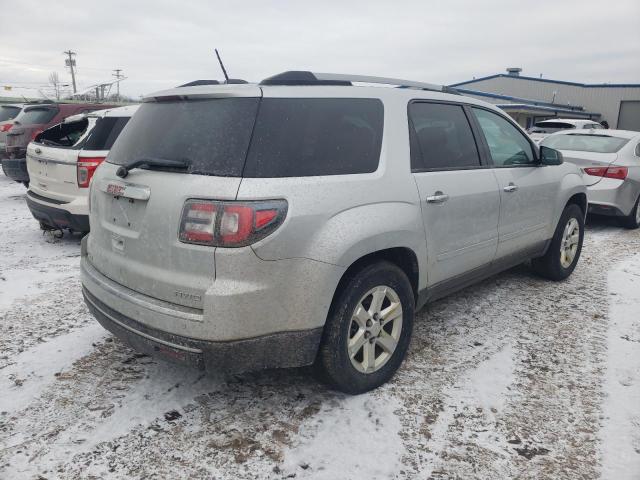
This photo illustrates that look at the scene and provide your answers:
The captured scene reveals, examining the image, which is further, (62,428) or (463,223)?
(463,223)

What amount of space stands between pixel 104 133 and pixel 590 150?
7.12 meters

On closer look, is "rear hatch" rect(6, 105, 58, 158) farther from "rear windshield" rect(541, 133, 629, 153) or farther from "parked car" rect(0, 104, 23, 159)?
"rear windshield" rect(541, 133, 629, 153)

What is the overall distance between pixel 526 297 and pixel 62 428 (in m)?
3.94

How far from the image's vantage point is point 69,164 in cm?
564

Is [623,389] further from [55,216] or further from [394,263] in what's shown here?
[55,216]

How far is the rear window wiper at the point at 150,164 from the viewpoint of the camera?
99.0 inches

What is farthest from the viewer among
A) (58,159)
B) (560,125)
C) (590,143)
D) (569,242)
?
(560,125)

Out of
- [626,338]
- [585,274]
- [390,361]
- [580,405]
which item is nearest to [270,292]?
[390,361]

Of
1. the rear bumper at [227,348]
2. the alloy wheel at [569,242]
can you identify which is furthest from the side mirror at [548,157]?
the rear bumper at [227,348]

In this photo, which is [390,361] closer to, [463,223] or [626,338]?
[463,223]

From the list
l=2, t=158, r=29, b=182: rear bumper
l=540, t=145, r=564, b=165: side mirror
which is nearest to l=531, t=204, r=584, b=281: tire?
l=540, t=145, r=564, b=165: side mirror

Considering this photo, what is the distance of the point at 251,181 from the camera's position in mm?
2354

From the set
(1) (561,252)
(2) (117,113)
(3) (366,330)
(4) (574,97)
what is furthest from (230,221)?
(4) (574,97)

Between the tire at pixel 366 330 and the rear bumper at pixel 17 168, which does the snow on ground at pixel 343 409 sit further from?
the rear bumper at pixel 17 168
